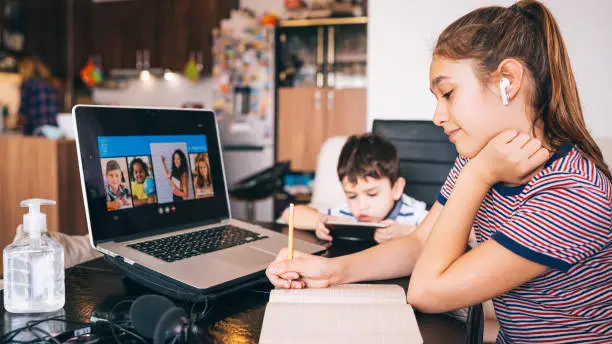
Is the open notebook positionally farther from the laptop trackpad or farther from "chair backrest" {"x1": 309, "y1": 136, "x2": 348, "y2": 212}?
"chair backrest" {"x1": 309, "y1": 136, "x2": 348, "y2": 212}

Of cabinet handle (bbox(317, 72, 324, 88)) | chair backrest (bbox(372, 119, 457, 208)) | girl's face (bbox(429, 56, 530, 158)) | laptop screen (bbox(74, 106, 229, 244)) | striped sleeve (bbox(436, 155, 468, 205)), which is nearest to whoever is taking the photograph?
girl's face (bbox(429, 56, 530, 158))

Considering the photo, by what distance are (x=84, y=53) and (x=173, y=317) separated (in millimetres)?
5849

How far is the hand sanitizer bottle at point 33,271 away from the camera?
0.69 meters

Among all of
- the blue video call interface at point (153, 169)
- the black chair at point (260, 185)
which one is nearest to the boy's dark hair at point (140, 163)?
the blue video call interface at point (153, 169)

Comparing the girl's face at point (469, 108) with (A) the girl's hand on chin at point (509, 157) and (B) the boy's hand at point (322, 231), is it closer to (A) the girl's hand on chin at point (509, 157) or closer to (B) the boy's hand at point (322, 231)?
(A) the girl's hand on chin at point (509, 157)

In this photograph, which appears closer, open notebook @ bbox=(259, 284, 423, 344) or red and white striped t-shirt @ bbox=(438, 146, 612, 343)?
open notebook @ bbox=(259, 284, 423, 344)

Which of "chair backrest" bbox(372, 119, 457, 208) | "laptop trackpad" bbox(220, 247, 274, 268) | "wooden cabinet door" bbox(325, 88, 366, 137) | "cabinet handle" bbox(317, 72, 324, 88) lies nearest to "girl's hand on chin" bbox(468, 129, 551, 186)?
"laptop trackpad" bbox(220, 247, 274, 268)

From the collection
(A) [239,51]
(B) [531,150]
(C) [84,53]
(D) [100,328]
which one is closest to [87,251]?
(D) [100,328]

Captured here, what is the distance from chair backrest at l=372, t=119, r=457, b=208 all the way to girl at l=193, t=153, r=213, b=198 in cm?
81

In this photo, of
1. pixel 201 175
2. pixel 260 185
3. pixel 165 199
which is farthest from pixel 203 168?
pixel 260 185

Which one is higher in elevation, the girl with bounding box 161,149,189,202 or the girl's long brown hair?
the girl's long brown hair

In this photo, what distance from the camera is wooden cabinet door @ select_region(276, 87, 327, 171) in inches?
179

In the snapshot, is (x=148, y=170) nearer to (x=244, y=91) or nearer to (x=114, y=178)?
(x=114, y=178)

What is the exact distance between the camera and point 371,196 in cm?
159
